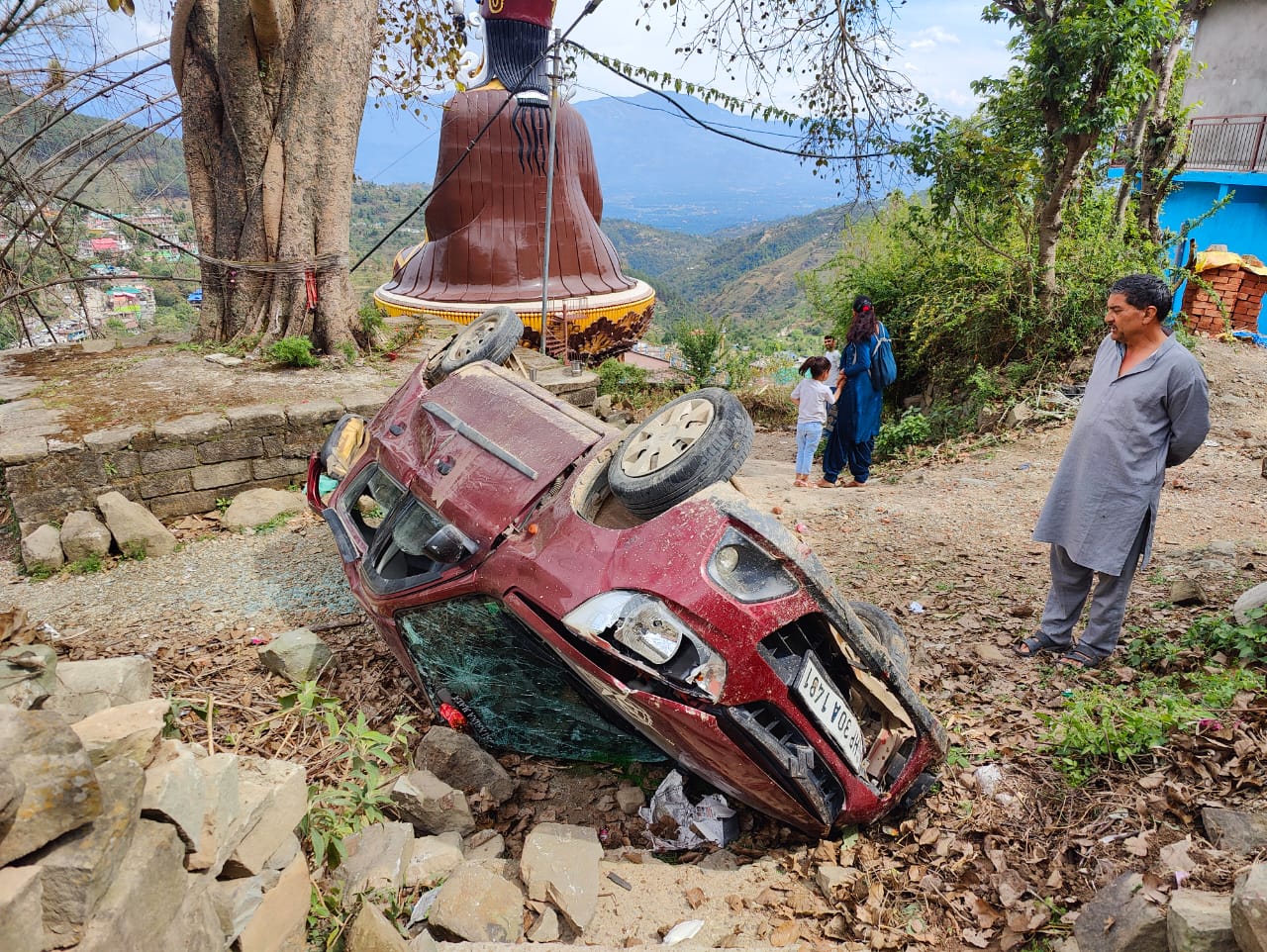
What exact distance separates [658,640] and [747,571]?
0.33 m

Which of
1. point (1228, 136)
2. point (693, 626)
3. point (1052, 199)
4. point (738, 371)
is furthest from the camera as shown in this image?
point (1228, 136)

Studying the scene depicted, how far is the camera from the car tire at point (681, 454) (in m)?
2.43

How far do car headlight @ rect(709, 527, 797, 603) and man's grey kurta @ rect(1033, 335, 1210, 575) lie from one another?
174 cm

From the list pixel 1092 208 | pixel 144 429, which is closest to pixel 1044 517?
pixel 144 429

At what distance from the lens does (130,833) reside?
1606 millimetres

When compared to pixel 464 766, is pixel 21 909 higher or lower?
higher

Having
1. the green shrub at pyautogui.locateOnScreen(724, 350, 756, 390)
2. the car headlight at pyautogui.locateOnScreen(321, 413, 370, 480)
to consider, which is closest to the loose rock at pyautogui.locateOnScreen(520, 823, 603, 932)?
the car headlight at pyautogui.locateOnScreen(321, 413, 370, 480)

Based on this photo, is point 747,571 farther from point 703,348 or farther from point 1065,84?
point 703,348

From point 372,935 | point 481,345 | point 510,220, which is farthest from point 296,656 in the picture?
point 510,220

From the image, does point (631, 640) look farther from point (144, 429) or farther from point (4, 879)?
point (144, 429)

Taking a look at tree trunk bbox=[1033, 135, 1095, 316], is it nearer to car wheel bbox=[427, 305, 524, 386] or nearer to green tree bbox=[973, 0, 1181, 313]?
green tree bbox=[973, 0, 1181, 313]

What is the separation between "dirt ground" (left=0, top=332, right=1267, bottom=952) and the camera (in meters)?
2.27

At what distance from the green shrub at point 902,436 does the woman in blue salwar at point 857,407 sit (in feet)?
5.13

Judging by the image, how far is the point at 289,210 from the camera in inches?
291
